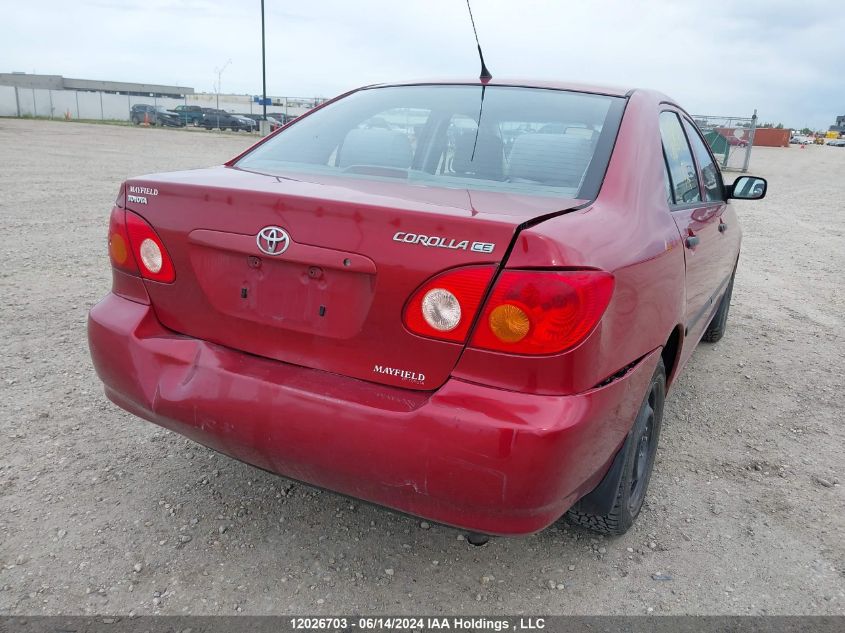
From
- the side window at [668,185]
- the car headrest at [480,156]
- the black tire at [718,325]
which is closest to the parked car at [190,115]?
the black tire at [718,325]

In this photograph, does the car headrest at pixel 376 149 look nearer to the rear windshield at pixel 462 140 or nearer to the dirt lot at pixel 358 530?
the rear windshield at pixel 462 140

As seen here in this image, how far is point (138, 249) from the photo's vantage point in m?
2.17

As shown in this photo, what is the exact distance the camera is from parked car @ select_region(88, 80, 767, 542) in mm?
1699

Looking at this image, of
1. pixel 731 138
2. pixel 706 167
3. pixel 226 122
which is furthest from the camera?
pixel 226 122

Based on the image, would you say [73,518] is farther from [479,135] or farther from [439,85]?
[439,85]

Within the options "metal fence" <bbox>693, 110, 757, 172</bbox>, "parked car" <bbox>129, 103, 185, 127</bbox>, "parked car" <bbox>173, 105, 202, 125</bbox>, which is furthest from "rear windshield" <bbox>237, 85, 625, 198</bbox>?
"parked car" <bbox>129, 103, 185, 127</bbox>

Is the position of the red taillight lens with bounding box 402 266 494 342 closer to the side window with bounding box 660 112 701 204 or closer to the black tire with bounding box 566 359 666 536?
the black tire with bounding box 566 359 666 536

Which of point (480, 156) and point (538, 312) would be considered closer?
point (538, 312)

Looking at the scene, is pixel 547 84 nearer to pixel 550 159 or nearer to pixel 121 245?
pixel 550 159

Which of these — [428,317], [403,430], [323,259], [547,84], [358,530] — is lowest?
[358,530]

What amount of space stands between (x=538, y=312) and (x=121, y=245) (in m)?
1.40

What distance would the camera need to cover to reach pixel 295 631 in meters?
1.98

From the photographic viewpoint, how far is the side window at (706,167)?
344cm

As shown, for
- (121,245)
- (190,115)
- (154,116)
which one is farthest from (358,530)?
(154,116)
